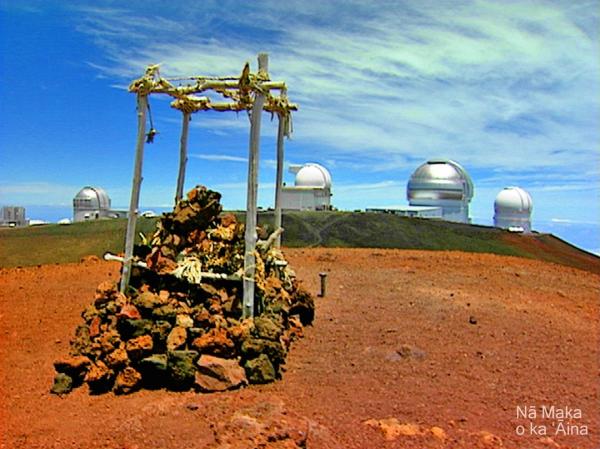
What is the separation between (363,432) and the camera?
208 inches

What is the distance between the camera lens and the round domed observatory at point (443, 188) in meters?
45.7

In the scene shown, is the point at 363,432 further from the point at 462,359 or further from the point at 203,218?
the point at 203,218

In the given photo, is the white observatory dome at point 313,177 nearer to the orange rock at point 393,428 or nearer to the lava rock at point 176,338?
the lava rock at point 176,338

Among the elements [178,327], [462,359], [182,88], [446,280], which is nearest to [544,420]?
[462,359]

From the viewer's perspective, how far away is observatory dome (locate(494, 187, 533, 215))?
48500 millimetres

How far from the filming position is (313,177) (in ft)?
147

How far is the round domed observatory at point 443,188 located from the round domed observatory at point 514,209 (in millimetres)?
4193

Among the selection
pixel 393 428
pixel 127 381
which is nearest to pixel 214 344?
pixel 127 381

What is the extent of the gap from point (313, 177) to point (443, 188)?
1147cm

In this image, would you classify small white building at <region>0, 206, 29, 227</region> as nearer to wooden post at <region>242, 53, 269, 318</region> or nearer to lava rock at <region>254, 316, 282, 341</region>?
wooden post at <region>242, 53, 269, 318</region>

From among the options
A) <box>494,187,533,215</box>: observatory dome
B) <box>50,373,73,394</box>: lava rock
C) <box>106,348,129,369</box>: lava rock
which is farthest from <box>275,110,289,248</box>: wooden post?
<box>494,187,533,215</box>: observatory dome

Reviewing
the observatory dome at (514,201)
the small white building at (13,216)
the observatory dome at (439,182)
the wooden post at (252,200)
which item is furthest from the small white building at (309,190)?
the wooden post at (252,200)

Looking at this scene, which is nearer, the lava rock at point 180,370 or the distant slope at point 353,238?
the lava rock at point 180,370

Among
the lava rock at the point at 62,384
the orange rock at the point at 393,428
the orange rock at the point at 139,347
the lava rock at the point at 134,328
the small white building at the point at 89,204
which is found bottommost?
the orange rock at the point at 393,428
